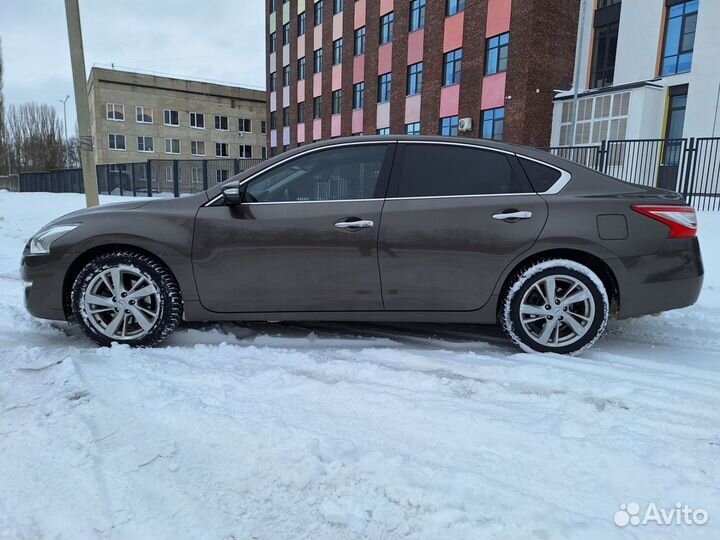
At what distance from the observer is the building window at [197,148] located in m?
55.4

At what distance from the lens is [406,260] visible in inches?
140

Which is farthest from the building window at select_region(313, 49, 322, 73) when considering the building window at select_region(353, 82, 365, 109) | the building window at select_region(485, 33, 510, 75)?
the building window at select_region(485, 33, 510, 75)

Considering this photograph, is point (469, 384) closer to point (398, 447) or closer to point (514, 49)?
point (398, 447)

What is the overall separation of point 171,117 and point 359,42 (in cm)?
3026

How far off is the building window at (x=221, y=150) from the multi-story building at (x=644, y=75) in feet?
142

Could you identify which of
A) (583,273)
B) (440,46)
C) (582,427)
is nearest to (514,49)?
(440,46)

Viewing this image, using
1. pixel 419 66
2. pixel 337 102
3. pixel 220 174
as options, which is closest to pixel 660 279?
pixel 220 174

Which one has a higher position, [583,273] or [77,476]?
[583,273]

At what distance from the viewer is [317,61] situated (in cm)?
3650

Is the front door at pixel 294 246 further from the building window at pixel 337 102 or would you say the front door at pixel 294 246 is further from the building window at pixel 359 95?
the building window at pixel 337 102

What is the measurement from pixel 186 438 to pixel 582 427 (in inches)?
80.5

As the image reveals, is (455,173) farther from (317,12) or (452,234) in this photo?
(317,12)

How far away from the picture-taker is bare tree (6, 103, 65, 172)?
2184 inches

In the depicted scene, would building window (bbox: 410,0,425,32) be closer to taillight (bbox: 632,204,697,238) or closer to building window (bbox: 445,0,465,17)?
building window (bbox: 445,0,465,17)
